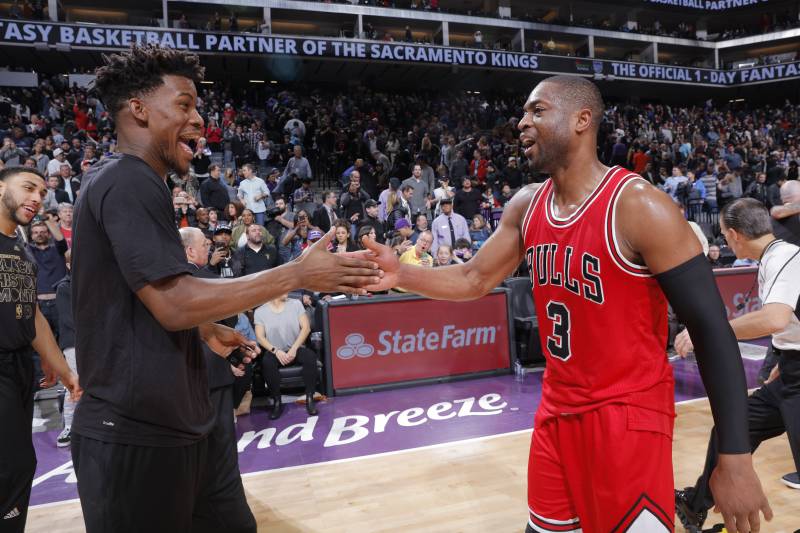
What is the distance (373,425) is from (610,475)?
158 inches

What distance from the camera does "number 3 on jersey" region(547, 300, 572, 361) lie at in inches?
82.4

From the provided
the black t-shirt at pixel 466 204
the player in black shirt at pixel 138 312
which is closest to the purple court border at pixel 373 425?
the player in black shirt at pixel 138 312

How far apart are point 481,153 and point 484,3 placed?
1891 centimetres

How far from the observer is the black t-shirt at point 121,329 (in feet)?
5.58

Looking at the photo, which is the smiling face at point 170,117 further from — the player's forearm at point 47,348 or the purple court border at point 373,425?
the purple court border at point 373,425

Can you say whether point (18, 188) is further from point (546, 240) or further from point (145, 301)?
point (546, 240)

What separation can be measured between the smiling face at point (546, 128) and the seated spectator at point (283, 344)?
4527 mm

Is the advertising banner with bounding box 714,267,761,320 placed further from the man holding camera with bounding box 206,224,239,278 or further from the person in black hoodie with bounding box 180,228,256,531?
the person in black hoodie with bounding box 180,228,256,531

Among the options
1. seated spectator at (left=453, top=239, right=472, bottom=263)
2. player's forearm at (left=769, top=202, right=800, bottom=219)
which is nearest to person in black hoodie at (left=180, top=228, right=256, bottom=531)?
player's forearm at (left=769, top=202, right=800, bottom=219)

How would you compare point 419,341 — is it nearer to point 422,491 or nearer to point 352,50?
point 422,491

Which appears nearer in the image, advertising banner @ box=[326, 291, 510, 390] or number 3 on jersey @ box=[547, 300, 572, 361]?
number 3 on jersey @ box=[547, 300, 572, 361]

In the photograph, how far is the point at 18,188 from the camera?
316cm

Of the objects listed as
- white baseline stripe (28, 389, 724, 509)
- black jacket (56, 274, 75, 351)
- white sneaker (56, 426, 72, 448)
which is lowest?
white baseline stripe (28, 389, 724, 509)

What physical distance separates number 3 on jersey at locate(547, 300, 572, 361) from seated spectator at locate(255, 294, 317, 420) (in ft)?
14.3
